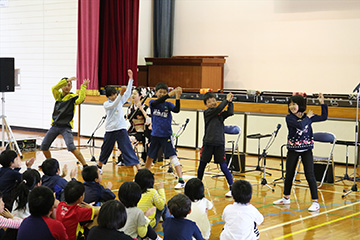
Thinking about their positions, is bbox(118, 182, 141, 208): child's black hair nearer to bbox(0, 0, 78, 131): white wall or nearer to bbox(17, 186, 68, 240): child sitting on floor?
bbox(17, 186, 68, 240): child sitting on floor

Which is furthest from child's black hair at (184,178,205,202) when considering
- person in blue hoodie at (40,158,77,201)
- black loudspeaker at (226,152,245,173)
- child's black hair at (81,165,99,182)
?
black loudspeaker at (226,152,245,173)

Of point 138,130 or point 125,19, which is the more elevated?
point 125,19

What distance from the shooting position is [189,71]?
13109 millimetres

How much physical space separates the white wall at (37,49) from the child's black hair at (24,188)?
8.37 m

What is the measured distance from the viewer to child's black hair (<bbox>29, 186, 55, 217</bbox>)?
12.0 ft

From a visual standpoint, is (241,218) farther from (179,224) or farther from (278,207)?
(278,207)

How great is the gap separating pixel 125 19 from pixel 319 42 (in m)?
4.83

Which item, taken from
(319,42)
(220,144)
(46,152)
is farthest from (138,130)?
(319,42)

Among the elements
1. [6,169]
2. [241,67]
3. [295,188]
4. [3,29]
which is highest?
[3,29]

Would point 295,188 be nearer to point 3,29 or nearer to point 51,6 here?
point 51,6

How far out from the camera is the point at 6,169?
209 inches

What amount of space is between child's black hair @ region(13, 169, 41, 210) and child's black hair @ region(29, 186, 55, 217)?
0.98 m

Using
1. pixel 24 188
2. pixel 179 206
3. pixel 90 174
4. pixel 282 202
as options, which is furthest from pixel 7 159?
pixel 282 202

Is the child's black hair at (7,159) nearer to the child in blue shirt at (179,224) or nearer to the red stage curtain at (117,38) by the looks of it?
the child in blue shirt at (179,224)
